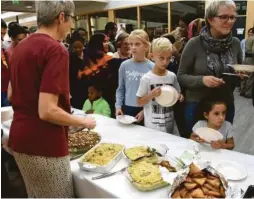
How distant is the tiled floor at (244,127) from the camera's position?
268 centimetres

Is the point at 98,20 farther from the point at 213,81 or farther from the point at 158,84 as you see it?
the point at 213,81

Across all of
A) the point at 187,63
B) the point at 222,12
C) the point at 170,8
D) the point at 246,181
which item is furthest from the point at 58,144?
the point at 170,8

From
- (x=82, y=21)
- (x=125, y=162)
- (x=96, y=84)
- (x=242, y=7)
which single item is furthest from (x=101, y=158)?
(x=82, y=21)

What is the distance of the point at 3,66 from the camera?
2330 mm

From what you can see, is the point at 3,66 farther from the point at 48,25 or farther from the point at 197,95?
the point at 197,95

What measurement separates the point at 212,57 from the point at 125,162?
0.77m

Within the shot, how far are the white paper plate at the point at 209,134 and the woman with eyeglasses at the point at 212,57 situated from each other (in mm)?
240

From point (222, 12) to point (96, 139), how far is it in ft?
3.06

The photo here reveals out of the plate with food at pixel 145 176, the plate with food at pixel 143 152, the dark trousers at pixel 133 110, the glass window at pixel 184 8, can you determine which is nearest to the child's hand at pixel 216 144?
the plate with food at pixel 143 152

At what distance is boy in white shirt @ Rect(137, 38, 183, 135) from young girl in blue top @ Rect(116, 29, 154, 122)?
0.16 m

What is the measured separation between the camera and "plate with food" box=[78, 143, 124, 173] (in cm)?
111

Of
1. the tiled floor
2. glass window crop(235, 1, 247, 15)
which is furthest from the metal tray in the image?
glass window crop(235, 1, 247, 15)

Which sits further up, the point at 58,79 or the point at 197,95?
the point at 58,79

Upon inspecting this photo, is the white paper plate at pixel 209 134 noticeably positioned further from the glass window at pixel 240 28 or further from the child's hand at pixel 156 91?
the glass window at pixel 240 28
